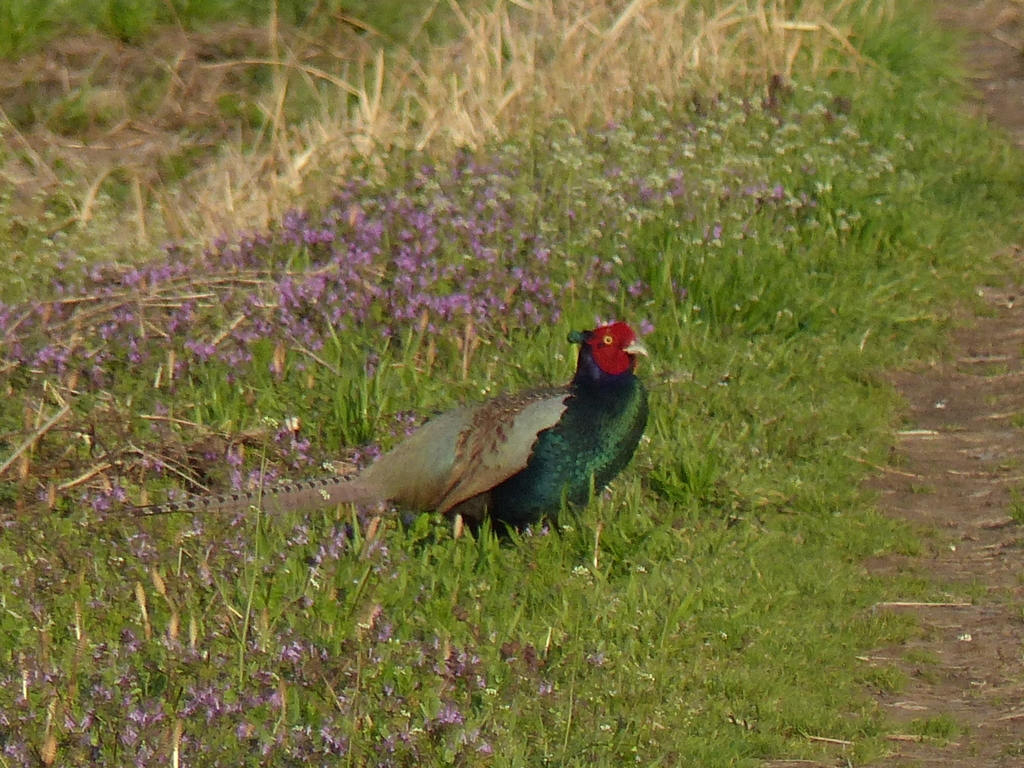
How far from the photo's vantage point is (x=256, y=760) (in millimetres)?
3287

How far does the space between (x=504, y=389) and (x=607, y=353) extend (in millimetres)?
1003

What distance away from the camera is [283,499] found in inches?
190

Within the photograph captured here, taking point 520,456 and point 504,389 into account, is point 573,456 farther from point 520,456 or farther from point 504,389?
point 504,389

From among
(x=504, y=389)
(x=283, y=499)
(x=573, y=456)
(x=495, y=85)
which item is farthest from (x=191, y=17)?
(x=573, y=456)

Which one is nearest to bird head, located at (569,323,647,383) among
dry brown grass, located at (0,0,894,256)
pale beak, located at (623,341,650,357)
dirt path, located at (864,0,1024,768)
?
pale beak, located at (623,341,650,357)

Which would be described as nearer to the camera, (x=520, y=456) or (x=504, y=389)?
(x=520, y=456)

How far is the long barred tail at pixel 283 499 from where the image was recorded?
4.66m

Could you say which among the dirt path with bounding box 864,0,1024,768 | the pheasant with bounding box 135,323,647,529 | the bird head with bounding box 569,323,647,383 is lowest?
the dirt path with bounding box 864,0,1024,768

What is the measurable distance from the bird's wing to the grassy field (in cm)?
17

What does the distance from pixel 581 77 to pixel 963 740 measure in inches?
197

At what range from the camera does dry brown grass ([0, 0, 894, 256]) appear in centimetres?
770

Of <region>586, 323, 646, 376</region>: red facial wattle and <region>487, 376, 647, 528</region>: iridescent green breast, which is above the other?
<region>586, 323, 646, 376</region>: red facial wattle

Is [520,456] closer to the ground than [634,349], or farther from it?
closer to the ground

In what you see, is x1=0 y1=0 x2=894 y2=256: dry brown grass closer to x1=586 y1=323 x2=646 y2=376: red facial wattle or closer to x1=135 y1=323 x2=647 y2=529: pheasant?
x1=135 y1=323 x2=647 y2=529: pheasant
